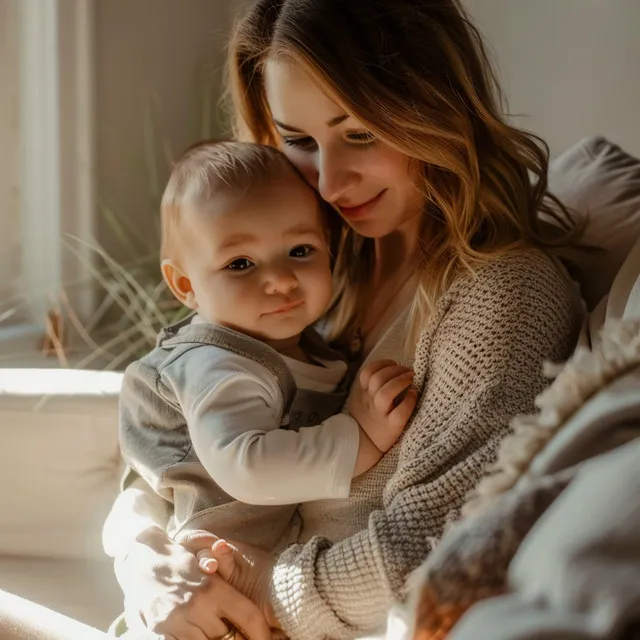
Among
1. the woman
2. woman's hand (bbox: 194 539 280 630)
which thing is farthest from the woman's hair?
woman's hand (bbox: 194 539 280 630)

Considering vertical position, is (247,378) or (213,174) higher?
(213,174)

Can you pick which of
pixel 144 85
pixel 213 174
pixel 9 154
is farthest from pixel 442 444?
pixel 144 85

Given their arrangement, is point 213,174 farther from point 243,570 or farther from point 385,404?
point 243,570

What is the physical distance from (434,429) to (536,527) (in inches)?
16.1

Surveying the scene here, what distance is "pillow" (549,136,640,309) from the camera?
119 centimetres

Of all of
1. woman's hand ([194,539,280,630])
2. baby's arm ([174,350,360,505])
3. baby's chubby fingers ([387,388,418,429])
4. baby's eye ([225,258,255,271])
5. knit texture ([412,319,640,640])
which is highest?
knit texture ([412,319,640,640])

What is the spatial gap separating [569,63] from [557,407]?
144 centimetres

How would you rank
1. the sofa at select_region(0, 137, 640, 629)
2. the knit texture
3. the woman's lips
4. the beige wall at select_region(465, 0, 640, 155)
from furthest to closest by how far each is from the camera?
the beige wall at select_region(465, 0, 640, 155) < the sofa at select_region(0, 137, 640, 629) < the woman's lips < the knit texture

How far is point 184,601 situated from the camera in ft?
3.19

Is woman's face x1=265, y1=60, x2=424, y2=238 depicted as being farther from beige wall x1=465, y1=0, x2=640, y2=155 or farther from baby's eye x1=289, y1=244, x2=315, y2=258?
beige wall x1=465, y1=0, x2=640, y2=155

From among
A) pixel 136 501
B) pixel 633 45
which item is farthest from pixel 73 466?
pixel 633 45

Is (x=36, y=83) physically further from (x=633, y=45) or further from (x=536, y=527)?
(x=536, y=527)

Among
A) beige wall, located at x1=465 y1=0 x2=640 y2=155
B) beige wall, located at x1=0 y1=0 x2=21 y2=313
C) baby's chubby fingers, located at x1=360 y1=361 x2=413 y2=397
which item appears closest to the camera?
baby's chubby fingers, located at x1=360 y1=361 x2=413 y2=397

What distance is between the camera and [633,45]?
1832 mm
